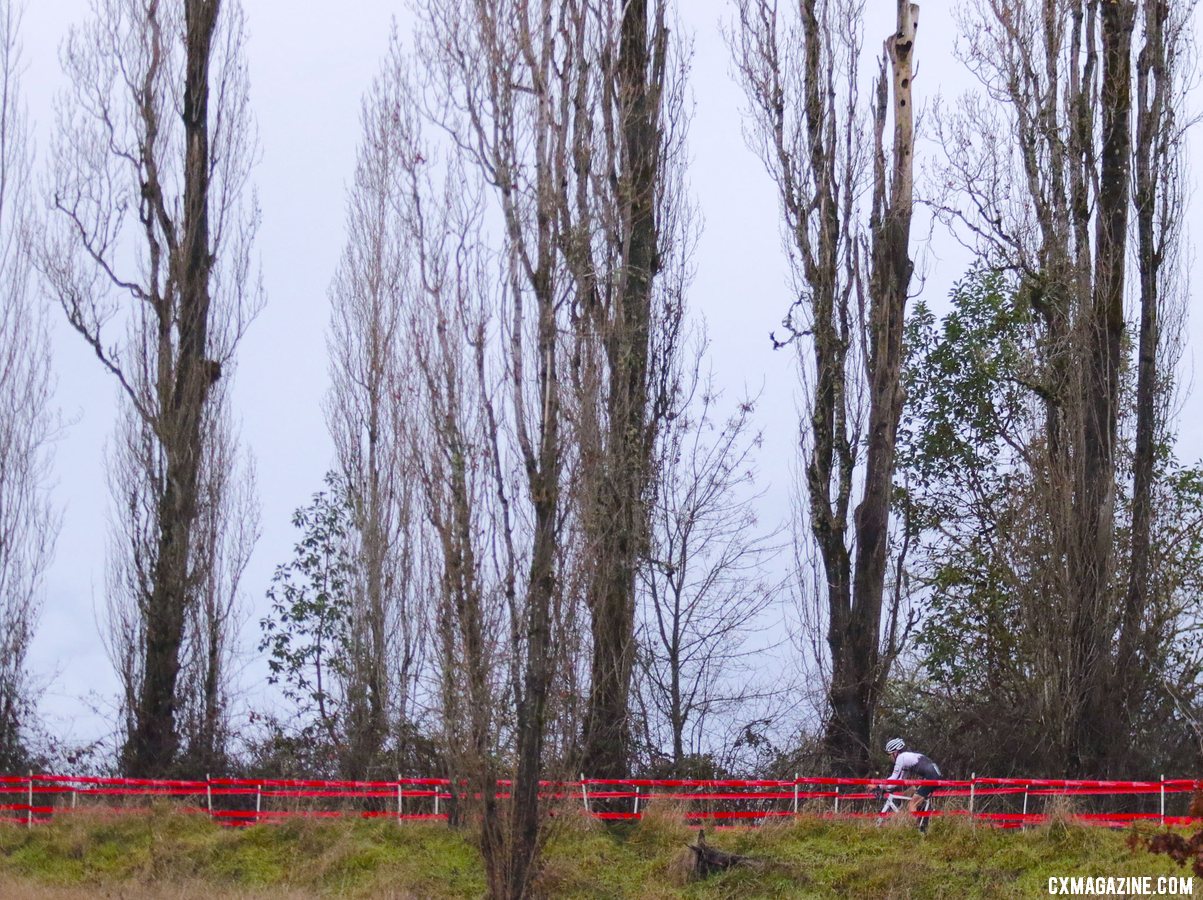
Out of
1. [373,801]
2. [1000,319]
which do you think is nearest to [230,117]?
[373,801]

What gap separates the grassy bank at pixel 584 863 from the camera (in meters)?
10.5

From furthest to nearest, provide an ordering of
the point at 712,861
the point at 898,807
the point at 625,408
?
the point at 625,408
the point at 898,807
the point at 712,861

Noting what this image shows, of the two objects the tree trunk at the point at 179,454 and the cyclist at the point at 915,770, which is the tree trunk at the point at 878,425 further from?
the tree trunk at the point at 179,454

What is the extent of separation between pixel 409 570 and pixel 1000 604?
26.6 feet

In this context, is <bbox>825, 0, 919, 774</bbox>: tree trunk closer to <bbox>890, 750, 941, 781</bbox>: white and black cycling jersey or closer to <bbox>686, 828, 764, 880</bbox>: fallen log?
<bbox>890, 750, 941, 781</bbox>: white and black cycling jersey

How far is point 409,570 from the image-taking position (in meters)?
20.4

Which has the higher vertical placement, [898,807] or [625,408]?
[625,408]

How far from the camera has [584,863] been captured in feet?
37.3

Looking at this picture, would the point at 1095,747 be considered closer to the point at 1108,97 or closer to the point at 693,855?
the point at 693,855

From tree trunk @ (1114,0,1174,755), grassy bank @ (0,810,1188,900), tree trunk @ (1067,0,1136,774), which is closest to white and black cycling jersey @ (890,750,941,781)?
grassy bank @ (0,810,1188,900)

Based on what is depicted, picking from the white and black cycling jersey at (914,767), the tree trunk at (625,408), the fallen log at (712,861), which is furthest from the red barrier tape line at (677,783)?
the fallen log at (712,861)

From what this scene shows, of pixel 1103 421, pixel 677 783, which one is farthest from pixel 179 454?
pixel 1103 421

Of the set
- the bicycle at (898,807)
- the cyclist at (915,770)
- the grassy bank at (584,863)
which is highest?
the cyclist at (915,770)

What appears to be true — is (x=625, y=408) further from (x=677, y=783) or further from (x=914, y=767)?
(x=914, y=767)
